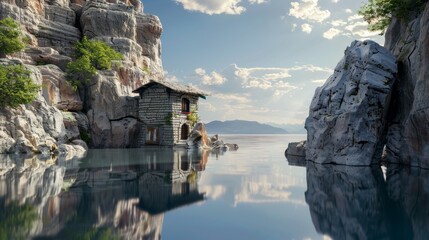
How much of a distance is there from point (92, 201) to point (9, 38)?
34.6m

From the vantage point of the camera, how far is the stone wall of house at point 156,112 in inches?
1524

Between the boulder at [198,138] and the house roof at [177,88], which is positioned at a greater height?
the house roof at [177,88]

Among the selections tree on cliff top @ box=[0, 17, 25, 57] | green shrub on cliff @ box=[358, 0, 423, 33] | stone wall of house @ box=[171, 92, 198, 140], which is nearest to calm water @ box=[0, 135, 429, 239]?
green shrub on cliff @ box=[358, 0, 423, 33]

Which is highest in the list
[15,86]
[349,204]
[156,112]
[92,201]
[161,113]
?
[15,86]

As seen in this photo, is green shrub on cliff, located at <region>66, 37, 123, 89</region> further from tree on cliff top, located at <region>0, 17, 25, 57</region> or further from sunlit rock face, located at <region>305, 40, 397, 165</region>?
sunlit rock face, located at <region>305, 40, 397, 165</region>

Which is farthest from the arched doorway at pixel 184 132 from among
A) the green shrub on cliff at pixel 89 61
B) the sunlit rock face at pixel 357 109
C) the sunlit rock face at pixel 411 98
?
the sunlit rock face at pixel 411 98

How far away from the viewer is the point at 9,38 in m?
35.2

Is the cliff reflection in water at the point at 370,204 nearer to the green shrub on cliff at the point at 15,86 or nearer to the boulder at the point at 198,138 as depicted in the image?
the boulder at the point at 198,138

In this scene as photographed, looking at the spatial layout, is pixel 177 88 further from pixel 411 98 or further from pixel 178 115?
pixel 411 98

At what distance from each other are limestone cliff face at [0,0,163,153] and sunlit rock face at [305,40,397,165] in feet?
84.2

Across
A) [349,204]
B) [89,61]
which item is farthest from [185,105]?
[349,204]

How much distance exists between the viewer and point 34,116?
30.3m

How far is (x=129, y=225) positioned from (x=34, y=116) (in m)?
28.1

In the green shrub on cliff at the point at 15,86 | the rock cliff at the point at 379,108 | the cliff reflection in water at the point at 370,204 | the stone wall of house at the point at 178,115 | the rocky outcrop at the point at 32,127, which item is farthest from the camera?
the stone wall of house at the point at 178,115
